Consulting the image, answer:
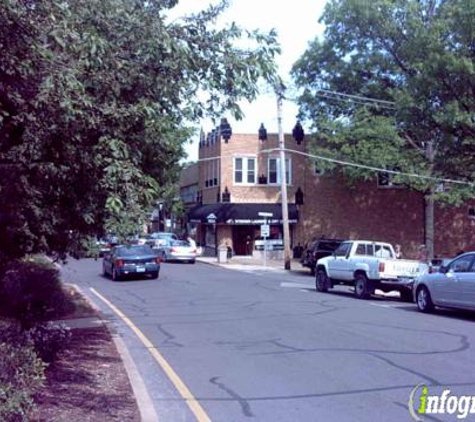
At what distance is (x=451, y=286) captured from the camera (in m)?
15.5

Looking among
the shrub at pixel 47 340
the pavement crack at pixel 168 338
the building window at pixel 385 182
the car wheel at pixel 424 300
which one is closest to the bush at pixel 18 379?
the shrub at pixel 47 340

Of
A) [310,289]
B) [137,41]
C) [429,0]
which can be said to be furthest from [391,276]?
[429,0]

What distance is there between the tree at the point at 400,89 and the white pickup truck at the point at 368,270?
32.6ft

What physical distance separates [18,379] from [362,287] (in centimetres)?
1557

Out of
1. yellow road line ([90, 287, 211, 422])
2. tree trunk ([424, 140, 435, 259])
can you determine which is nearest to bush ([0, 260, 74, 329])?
yellow road line ([90, 287, 211, 422])

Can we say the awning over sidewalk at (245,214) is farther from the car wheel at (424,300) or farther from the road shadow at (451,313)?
the car wheel at (424,300)

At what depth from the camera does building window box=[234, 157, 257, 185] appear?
143 feet

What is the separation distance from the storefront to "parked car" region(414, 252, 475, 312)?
81.2 ft

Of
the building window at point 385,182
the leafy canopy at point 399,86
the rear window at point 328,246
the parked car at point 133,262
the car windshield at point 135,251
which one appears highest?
the leafy canopy at point 399,86

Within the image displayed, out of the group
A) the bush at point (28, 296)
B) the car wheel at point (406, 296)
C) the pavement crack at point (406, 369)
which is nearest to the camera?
the pavement crack at point (406, 369)

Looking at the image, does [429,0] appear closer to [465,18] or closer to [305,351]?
[465,18]

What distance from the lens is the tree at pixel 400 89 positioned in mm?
28891

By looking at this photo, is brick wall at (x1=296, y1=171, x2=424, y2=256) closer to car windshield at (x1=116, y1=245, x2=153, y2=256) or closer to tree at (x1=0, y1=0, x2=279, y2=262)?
car windshield at (x1=116, y1=245, x2=153, y2=256)

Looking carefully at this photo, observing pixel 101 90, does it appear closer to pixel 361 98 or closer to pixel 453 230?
pixel 361 98
